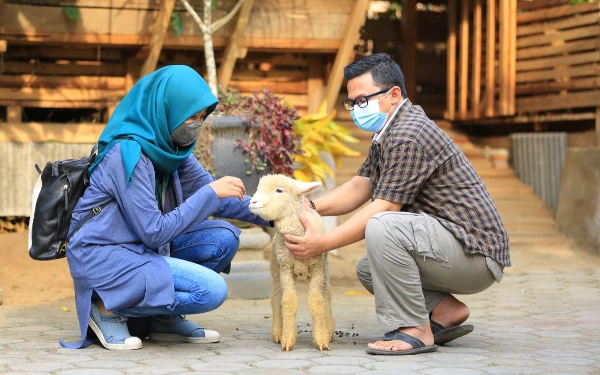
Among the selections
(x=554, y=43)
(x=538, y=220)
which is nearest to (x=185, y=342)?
(x=538, y=220)

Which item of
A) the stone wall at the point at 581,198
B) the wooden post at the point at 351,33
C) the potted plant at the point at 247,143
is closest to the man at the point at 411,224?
the potted plant at the point at 247,143

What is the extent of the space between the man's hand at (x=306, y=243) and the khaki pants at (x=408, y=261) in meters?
0.23

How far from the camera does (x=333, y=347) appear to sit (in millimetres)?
4445

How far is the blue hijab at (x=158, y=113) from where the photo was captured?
14.0ft

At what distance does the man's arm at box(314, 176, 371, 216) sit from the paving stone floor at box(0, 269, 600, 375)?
68 cm

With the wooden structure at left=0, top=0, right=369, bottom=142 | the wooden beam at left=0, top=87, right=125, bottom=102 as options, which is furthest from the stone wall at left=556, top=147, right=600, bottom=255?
the wooden beam at left=0, top=87, right=125, bottom=102

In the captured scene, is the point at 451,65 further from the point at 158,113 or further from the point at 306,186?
the point at 158,113

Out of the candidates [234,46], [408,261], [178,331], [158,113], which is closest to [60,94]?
[234,46]

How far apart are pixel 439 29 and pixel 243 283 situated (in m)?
7.51

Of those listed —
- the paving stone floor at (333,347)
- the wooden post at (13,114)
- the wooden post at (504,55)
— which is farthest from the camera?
the wooden post at (504,55)

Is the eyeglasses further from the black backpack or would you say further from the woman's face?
the black backpack

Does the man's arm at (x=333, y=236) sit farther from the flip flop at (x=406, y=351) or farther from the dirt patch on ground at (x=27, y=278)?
the dirt patch on ground at (x=27, y=278)

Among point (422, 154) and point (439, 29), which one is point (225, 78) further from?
point (439, 29)

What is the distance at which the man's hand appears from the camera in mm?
4227
